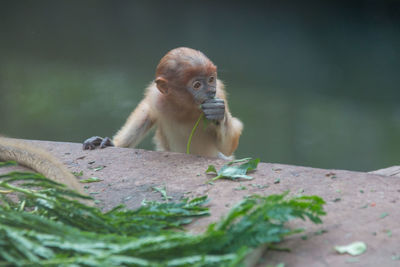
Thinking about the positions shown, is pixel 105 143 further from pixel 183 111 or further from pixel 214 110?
pixel 214 110

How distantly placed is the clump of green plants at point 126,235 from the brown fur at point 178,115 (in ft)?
6.56

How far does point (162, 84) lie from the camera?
14.3 ft

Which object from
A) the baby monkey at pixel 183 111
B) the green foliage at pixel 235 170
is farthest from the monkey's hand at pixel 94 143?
the green foliage at pixel 235 170

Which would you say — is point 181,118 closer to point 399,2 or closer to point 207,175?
point 207,175

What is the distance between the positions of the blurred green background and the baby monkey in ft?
14.6

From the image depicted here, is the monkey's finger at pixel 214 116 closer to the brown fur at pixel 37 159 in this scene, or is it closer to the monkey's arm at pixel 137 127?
the monkey's arm at pixel 137 127

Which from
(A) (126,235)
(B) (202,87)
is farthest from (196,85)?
(A) (126,235)

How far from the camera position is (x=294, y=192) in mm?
2889

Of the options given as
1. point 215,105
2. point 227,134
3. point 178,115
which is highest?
point 215,105

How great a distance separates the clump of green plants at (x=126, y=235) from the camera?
1760mm

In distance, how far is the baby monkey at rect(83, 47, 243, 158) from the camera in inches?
164

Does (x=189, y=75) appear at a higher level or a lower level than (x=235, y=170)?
higher

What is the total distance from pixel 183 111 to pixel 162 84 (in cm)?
34

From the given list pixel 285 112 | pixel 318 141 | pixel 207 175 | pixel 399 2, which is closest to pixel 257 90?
Result: pixel 285 112
